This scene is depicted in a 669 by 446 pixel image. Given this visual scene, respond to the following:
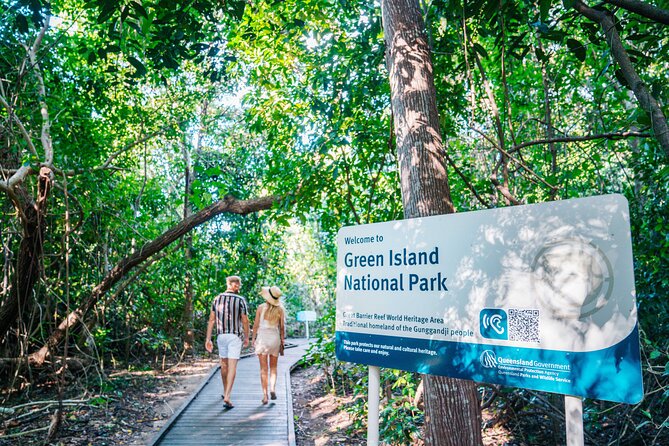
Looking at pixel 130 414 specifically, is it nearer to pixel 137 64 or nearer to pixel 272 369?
pixel 272 369

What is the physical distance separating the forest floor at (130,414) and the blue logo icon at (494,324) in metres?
4.63

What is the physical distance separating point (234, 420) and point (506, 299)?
5.87m

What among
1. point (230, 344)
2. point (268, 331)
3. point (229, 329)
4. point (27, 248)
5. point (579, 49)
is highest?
point (579, 49)

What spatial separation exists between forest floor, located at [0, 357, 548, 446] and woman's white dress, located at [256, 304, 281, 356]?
1186 millimetres

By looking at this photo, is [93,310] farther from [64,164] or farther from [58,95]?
[58,95]

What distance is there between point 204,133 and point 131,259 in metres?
7.20

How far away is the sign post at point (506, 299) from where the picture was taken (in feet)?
6.39

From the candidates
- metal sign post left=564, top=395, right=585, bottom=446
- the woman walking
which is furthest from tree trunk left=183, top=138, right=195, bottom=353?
metal sign post left=564, top=395, right=585, bottom=446

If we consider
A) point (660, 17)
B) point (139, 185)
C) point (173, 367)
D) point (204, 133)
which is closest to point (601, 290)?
point (660, 17)

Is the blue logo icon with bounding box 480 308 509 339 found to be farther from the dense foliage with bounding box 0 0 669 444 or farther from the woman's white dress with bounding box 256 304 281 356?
→ the woman's white dress with bounding box 256 304 281 356

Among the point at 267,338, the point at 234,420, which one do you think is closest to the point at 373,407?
the point at 234,420

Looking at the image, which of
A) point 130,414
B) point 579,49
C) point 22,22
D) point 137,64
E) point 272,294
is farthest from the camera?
Result: point 272,294

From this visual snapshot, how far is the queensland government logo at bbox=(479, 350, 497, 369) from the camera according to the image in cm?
227

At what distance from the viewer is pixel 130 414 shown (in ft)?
24.2
